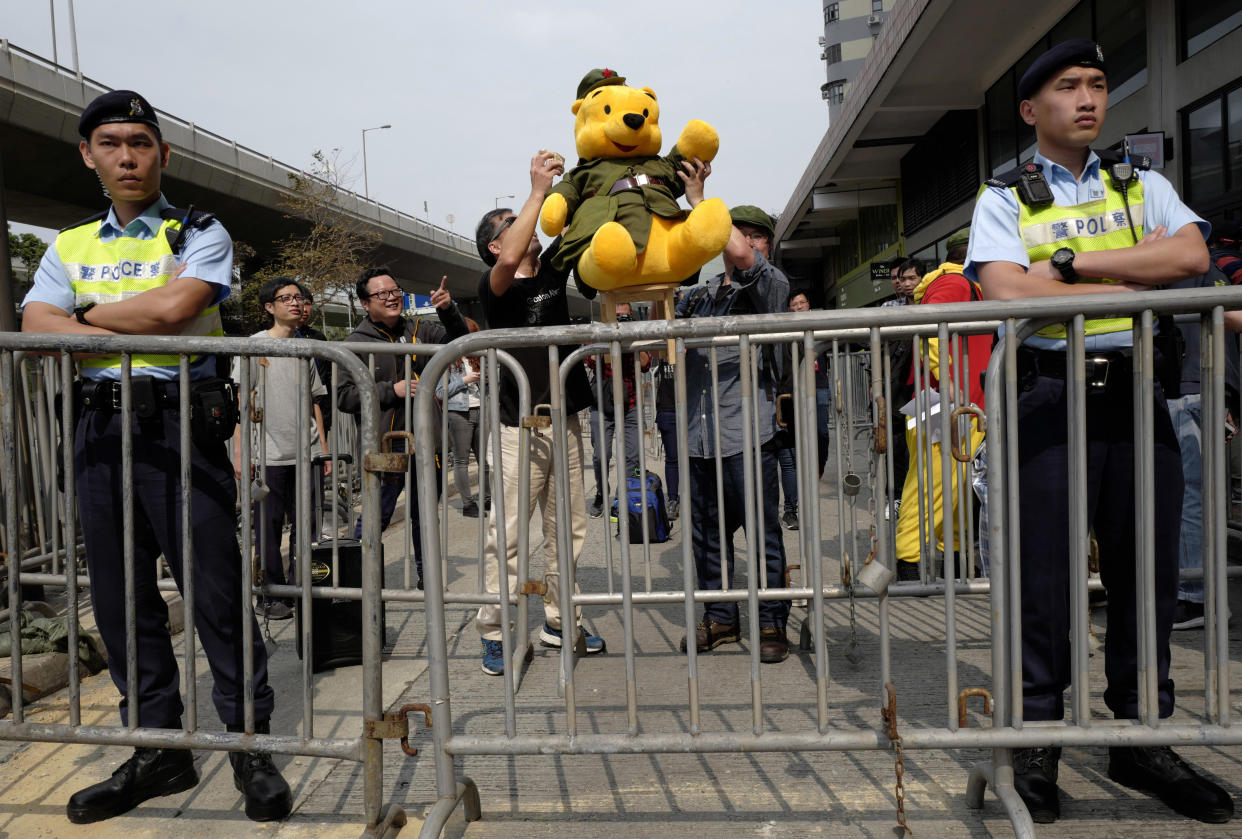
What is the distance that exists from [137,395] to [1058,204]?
2.99 m

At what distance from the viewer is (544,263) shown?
418cm

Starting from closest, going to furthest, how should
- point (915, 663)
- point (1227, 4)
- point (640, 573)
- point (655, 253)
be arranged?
point (655, 253) < point (915, 663) < point (640, 573) < point (1227, 4)

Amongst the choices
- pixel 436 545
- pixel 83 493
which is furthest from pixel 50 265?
pixel 436 545

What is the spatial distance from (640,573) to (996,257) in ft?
12.0

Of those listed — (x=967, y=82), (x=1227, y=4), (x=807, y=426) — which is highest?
(x=967, y=82)

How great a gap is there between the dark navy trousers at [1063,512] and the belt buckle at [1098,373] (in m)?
0.04

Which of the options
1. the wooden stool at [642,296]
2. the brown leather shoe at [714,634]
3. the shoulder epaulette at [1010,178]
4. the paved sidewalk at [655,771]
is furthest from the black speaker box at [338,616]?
the shoulder epaulette at [1010,178]

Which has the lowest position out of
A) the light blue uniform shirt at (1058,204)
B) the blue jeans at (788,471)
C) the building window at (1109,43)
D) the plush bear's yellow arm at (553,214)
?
the blue jeans at (788,471)

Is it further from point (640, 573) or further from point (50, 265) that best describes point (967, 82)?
point (50, 265)

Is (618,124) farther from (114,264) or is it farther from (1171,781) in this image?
(1171,781)

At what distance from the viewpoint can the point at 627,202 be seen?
137 inches

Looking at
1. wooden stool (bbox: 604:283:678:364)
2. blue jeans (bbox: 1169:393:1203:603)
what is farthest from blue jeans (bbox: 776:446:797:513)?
wooden stool (bbox: 604:283:678:364)

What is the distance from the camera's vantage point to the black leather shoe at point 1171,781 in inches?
97.5

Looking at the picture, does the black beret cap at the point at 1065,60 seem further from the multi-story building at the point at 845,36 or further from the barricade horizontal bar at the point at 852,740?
the multi-story building at the point at 845,36
